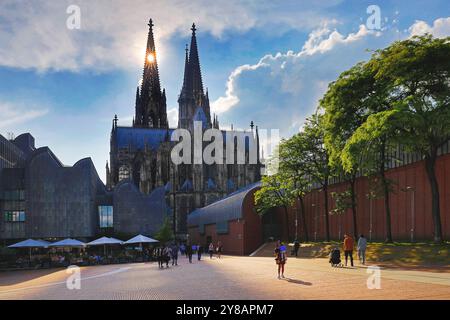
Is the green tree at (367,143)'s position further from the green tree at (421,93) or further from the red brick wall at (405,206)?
the red brick wall at (405,206)

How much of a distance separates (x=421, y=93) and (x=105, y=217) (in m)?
53.3

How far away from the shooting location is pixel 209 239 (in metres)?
78.3

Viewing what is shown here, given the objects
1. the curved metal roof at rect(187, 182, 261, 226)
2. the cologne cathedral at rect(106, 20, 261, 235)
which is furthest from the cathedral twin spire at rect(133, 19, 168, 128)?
the curved metal roof at rect(187, 182, 261, 226)

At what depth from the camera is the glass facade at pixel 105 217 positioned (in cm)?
7425

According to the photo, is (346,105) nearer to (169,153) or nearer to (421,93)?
(421,93)

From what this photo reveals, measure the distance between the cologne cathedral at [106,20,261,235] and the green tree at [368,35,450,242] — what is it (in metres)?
56.5

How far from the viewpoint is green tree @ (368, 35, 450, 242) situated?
2944 centimetres

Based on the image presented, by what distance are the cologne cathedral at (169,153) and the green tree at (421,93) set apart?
5654 centimetres

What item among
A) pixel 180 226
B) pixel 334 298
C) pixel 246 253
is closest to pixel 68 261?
pixel 246 253

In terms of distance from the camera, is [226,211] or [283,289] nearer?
[283,289]

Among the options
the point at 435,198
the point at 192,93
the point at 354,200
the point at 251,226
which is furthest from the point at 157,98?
the point at 435,198

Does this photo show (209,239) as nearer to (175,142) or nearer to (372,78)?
(175,142)

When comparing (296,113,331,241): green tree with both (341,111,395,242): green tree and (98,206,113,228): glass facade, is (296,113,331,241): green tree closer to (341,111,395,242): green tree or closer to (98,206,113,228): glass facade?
(341,111,395,242): green tree

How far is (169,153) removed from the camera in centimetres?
11262
